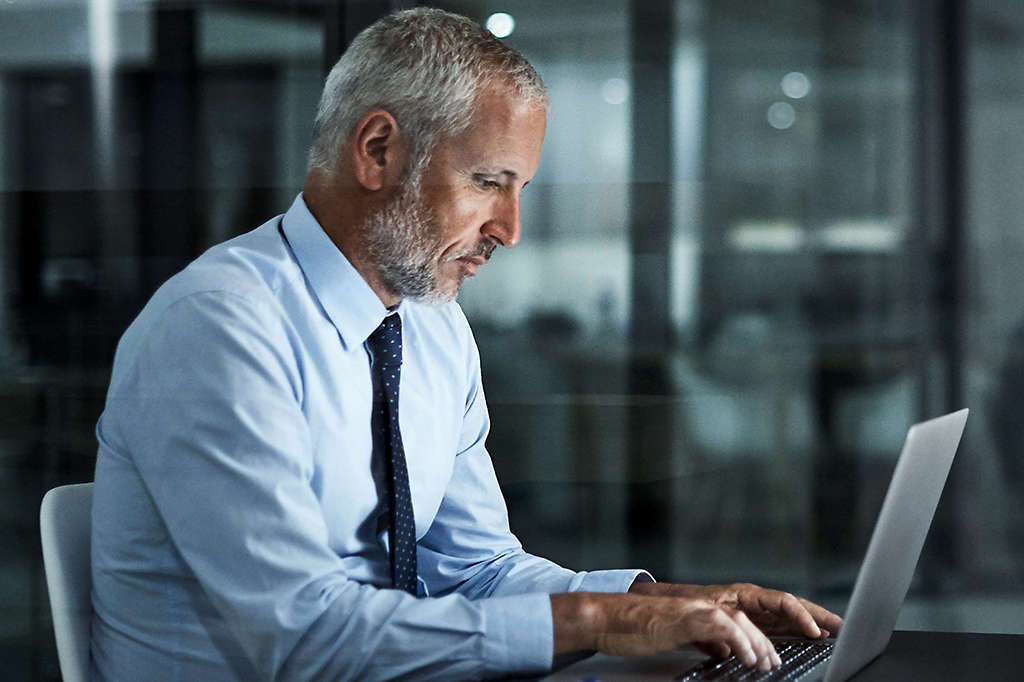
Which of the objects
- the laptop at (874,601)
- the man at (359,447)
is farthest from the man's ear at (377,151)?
the laptop at (874,601)

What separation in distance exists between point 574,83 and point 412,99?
38.0 inches

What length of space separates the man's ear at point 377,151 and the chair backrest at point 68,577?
1.56ft

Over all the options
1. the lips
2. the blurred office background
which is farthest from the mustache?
the blurred office background

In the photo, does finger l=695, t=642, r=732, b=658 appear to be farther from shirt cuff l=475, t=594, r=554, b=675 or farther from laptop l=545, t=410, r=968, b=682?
shirt cuff l=475, t=594, r=554, b=675

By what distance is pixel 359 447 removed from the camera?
1.25 metres

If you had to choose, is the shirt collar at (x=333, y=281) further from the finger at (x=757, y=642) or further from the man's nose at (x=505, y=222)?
the finger at (x=757, y=642)

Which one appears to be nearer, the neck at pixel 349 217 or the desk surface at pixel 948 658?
the desk surface at pixel 948 658

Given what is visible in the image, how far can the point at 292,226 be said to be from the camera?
131 cm

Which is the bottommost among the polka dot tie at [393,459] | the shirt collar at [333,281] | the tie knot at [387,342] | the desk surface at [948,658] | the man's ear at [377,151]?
the desk surface at [948,658]

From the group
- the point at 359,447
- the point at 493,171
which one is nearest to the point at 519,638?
the point at 359,447

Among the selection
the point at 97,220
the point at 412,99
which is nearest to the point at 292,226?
the point at 412,99

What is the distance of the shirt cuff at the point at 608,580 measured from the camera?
1.37 meters

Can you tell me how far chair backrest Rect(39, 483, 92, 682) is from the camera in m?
1.14

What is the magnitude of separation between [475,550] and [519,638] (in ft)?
1.31
